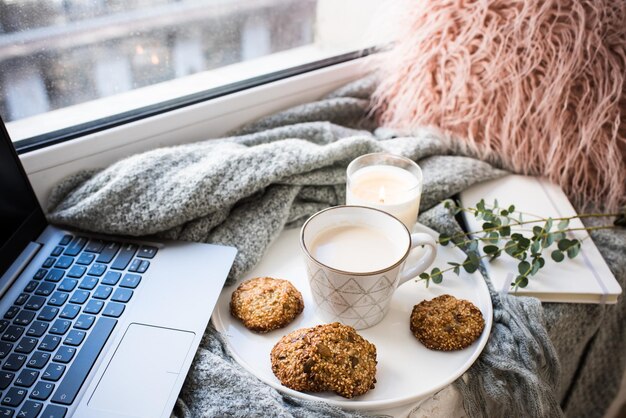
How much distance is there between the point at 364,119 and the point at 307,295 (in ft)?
1.32

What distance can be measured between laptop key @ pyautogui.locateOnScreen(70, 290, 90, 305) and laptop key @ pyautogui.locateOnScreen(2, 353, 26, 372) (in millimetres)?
73

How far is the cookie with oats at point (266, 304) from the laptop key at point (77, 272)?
165mm

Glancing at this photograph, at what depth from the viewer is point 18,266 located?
0.57 metres

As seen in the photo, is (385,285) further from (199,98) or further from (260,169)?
(199,98)

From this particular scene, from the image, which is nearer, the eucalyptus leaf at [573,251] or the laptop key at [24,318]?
the laptop key at [24,318]

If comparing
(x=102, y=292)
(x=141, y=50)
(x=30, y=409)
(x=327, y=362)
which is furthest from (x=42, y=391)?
(x=141, y=50)

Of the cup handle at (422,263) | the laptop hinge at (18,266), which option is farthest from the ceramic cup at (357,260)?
the laptop hinge at (18,266)

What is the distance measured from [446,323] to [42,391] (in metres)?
0.37

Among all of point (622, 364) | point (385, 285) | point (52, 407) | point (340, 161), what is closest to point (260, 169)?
point (340, 161)

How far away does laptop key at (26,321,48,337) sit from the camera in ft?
1.65

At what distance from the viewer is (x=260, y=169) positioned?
0.64 metres

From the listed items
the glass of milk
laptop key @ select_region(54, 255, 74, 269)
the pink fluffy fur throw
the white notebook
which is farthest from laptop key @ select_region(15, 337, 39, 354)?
the pink fluffy fur throw

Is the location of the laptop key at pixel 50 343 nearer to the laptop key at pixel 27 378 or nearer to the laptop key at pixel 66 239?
the laptop key at pixel 27 378

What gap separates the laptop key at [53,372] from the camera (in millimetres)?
467
